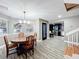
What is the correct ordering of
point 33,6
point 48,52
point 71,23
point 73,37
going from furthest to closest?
point 71,23
point 48,52
point 33,6
point 73,37

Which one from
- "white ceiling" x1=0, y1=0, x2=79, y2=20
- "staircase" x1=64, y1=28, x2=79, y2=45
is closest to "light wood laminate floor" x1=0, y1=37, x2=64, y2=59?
"staircase" x1=64, y1=28, x2=79, y2=45

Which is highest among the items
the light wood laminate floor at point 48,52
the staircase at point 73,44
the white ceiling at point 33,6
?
the white ceiling at point 33,6

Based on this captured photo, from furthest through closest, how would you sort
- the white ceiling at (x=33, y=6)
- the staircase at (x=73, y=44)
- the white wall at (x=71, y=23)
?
the white wall at (x=71, y=23) < the white ceiling at (x=33, y=6) < the staircase at (x=73, y=44)

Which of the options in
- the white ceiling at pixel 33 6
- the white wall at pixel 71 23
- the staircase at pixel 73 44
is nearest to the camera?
the staircase at pixel 73 44

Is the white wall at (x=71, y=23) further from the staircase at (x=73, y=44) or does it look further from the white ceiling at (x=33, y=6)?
the staircase at (x=73, y=44)

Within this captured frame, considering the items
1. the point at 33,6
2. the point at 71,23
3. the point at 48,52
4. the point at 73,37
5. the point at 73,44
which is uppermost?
the point at 33,6

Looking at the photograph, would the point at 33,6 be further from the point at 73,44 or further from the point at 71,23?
the point at 71,23

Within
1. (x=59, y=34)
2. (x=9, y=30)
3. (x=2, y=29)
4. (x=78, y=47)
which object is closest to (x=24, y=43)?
(x=78, y=47)

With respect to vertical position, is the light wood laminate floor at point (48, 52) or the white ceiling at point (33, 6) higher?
the white ceiling at point (33, 6)

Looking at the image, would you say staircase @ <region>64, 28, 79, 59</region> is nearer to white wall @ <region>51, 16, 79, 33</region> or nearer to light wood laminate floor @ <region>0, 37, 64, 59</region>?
light wood laminate floor @ <region>0, 37, 64, 59</region>

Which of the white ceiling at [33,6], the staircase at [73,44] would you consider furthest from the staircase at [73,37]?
the white ceiling at [33,6]

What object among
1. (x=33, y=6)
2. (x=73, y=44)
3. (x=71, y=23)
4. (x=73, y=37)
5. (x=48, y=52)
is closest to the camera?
(x=73, y=44)

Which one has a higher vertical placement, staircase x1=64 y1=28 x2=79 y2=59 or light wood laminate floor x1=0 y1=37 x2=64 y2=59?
staircase x1=64 y1=28 x2=79 y2=59

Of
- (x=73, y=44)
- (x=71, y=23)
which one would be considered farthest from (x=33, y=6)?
(x=71, y=23)
